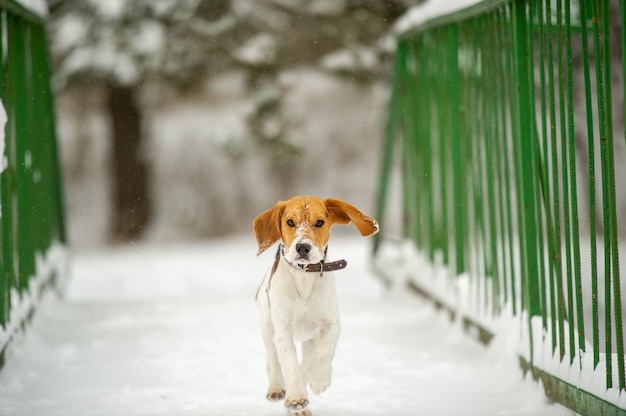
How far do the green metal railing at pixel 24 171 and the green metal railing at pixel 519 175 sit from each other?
2741 millimetres

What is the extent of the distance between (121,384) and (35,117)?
2867 millimetres

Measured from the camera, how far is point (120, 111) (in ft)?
57.7

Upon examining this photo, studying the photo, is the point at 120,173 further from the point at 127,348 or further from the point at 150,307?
the point at 127,348

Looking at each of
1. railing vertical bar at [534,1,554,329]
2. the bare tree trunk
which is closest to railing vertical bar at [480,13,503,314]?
railing vertical bar at [534,1,554,329]

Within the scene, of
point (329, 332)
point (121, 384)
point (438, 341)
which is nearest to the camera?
point (329, 332)

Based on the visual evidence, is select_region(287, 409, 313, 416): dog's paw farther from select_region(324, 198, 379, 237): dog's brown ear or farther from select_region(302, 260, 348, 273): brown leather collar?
select_region(324, 198, 379, 237): dog's brown ear

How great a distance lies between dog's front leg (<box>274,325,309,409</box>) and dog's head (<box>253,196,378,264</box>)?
1.29 feet

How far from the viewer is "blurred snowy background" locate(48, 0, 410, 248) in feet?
50.7

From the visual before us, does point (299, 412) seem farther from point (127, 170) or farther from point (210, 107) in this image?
point (210, 107)

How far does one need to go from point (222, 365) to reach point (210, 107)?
1361 centimetres

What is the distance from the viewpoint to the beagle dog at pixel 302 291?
13.7ft

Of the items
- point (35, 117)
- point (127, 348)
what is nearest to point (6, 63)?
point (35, 117)

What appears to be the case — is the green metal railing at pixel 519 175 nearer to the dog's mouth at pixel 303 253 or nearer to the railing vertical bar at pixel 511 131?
the railing vertical bar at pixel 511 131

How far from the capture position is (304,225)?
4172 millimetres
